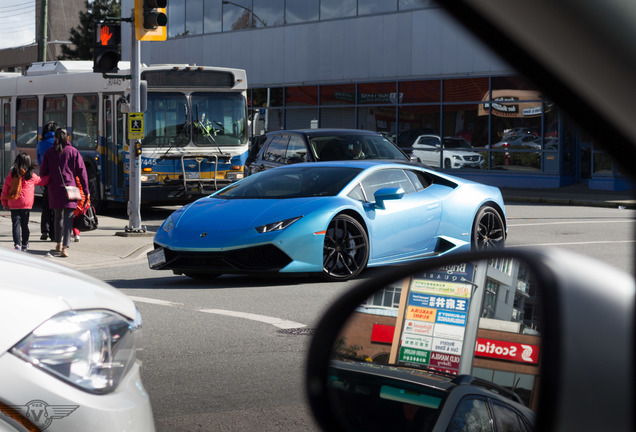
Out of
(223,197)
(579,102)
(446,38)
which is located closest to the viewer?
(579,102)

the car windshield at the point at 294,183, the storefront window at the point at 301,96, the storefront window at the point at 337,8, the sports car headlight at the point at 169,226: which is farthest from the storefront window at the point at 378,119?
the sports car headlight at the point at 169,226

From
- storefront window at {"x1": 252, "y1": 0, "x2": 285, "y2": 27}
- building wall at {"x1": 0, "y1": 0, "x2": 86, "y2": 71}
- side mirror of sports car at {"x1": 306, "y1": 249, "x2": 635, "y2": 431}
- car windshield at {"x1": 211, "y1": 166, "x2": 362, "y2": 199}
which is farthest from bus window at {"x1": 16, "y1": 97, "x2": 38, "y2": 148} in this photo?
building wall at {"x1": 0, "y1": 0, "x2": 86, "y2": 71}

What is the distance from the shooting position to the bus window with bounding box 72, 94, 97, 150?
18.4m

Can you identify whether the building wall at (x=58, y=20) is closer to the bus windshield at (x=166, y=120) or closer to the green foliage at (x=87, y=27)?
the green foliage at (x=87, y=27)

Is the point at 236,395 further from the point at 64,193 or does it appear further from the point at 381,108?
the point at 381,108

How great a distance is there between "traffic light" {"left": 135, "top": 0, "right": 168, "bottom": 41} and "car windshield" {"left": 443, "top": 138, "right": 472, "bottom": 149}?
16796 mm

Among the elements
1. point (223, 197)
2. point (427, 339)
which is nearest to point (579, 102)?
point (427, 339)

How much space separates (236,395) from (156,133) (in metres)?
12.7

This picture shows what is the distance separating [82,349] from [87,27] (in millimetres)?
68040

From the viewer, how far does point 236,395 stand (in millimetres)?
5121

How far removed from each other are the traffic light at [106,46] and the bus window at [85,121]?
4606 mm

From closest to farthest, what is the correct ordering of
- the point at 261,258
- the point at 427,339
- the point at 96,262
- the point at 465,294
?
the point at 465,294
the point at 427,339
the point at 261,258
the point at 96,262

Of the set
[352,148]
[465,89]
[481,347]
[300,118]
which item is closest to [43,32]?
[300,118]

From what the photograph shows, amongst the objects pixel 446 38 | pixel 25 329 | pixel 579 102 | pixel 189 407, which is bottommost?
pixel 189 407
